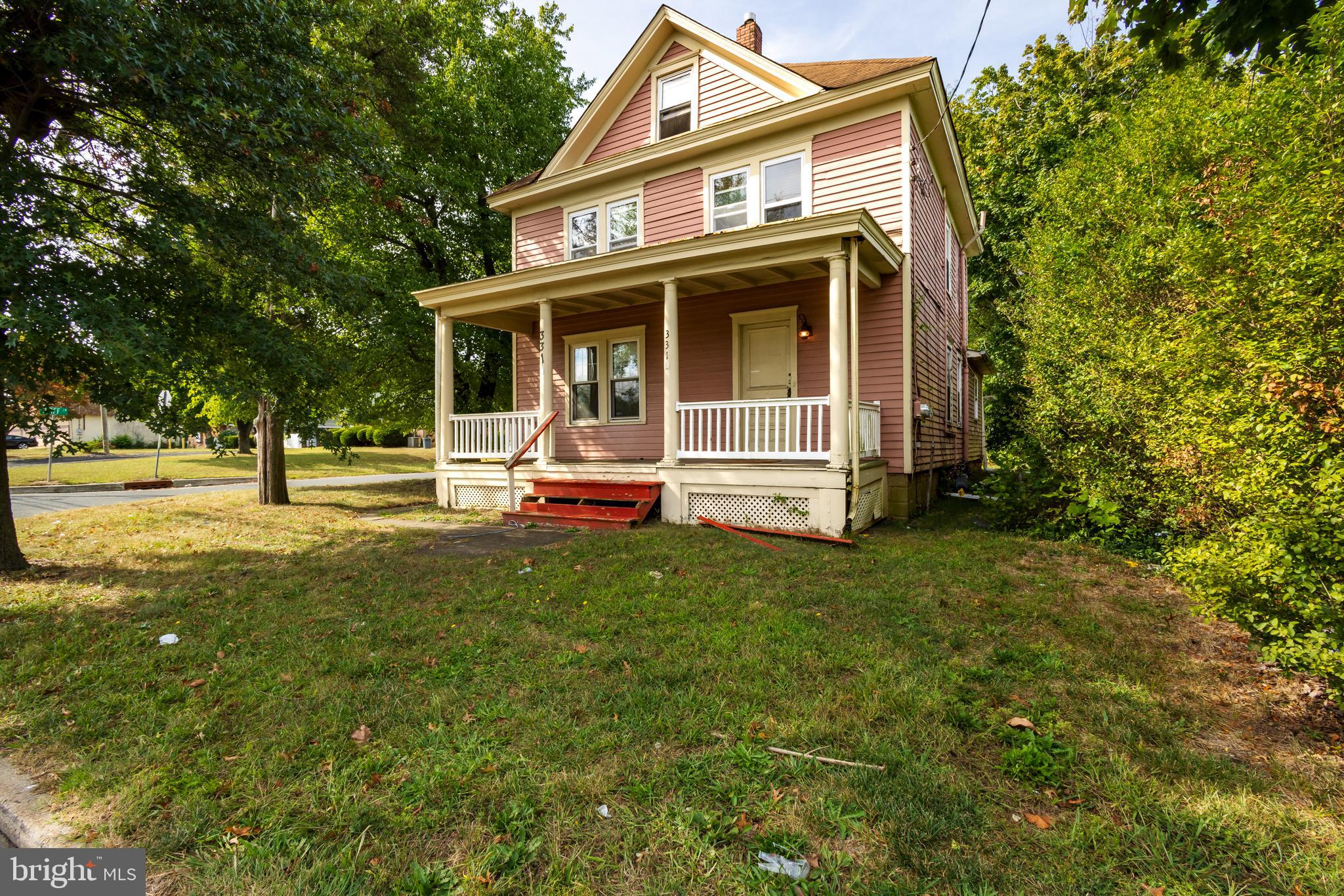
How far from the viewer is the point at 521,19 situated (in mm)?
15852

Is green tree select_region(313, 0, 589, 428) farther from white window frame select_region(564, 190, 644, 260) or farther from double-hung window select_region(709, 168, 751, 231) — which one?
double-hung window select_region(709, 168, 751, 231)

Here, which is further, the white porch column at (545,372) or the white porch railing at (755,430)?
the white porch column at (545,372)

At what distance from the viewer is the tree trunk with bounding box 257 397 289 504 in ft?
36.5

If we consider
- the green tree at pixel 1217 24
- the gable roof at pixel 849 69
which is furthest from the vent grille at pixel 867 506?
the gable roof at pixel 849 69

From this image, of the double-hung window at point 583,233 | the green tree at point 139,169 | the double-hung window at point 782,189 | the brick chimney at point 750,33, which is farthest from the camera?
the double-hung window at point 583,233

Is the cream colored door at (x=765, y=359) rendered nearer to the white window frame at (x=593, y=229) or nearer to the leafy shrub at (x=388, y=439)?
the white window frame at (x=593, y=229)

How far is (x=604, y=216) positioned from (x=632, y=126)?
5.85ft

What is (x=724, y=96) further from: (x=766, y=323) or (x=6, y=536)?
(x=6, y=536)

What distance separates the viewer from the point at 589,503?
888cm

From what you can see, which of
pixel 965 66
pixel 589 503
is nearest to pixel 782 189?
pixel 965 66

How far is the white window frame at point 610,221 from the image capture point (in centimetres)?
1120

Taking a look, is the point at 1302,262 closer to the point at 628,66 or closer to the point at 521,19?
the point at 628,66

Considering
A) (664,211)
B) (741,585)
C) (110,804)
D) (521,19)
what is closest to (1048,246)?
(664,211)

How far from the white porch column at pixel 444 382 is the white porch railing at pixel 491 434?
15 cm
